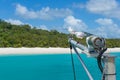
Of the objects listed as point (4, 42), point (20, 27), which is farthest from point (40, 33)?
point (4, 42)

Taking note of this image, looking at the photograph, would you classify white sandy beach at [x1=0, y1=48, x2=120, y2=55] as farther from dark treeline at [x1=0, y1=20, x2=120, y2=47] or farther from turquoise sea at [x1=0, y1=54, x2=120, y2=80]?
turquoise sea at [x1=0, y1=54, x2=120, y2=80]

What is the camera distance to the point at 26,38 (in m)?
56.8

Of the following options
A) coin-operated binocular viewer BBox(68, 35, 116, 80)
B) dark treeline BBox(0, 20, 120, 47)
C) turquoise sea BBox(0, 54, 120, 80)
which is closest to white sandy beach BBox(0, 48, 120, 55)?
dark treeline BBox(0, 20, 120, 47)

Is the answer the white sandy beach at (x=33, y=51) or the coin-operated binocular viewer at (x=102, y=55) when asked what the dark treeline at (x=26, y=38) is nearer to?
the white sandy beach at (x=33, y=51)

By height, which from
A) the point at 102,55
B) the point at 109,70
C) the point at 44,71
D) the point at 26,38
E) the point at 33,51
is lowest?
the point at 44,71

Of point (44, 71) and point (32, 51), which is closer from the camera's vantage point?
point (44, 71)

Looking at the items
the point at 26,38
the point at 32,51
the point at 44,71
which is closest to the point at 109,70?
the point at 44,71

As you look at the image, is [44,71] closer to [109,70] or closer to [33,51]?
[109,70]

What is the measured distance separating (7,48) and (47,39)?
1007cm

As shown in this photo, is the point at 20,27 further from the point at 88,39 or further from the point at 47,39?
the point at 88,39

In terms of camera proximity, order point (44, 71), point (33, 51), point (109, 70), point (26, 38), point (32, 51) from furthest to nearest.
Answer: point (26, 38) < point (33, 51) < point (32, 51) < point (44, 71) < point (109, 70)

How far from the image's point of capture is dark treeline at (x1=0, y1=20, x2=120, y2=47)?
54.2 m

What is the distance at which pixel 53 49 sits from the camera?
57344 mm

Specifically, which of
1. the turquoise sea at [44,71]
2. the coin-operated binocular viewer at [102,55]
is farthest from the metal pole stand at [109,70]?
the turquoise sea at [44,71]
